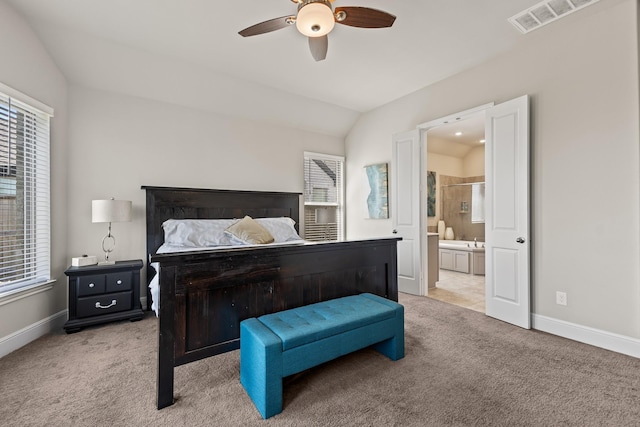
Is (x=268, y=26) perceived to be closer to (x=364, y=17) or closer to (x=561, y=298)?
(x=364, y=17)

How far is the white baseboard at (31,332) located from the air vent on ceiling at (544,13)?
17.5 ft

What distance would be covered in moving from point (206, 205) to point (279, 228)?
3.52 feet

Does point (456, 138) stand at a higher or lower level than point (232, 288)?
higher

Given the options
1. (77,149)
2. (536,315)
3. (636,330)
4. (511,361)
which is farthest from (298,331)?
(77,149)

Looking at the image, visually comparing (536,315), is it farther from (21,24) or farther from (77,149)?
(21,24)

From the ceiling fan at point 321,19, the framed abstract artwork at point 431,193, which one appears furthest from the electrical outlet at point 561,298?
the framed abstract artwork at point 431,193

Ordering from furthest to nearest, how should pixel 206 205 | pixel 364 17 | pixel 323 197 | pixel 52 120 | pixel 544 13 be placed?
1. pixel 323 197
2. pixel 206 205
3. pixel 52 120
4. pixel 544 13
5. pixel 364 17

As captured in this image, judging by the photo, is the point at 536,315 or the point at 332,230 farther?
the point at 332,230

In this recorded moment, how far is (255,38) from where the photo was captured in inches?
114

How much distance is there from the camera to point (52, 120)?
299 centimetres

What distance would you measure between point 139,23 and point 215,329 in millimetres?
2868

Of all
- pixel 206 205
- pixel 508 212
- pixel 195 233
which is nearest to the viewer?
pixel 508 212

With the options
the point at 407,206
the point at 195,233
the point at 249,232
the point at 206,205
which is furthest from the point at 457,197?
the point at 195,233

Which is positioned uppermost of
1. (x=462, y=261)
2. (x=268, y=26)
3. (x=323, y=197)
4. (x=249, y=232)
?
(x=268, y=26)
